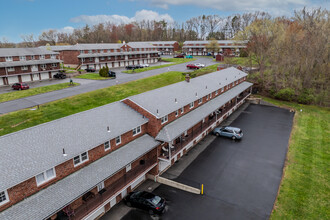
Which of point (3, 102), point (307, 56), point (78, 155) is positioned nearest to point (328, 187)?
point (78, 155)

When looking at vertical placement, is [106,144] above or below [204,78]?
below

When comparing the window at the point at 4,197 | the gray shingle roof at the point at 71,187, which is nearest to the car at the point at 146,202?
the gray shingle roof at the point at 71,187

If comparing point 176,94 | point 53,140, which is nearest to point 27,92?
point 176,94

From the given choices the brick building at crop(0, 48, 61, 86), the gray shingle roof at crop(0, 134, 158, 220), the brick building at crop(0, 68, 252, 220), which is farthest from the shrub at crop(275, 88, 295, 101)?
the brick building at crop(0, 48, 61, 86)

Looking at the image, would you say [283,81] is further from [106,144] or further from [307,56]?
[106,144]

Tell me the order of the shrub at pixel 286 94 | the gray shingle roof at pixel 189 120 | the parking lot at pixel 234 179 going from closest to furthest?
the parking lot at pixel 234 179
the gray shingle roof at pixel 189 120
the shrub at pixel 286 94

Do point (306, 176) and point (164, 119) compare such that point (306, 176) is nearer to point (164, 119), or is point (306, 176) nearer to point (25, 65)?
point (164, 119)

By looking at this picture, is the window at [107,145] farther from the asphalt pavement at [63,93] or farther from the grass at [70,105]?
the asphalt pavement at [63,93]

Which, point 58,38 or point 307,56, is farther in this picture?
point 58,38
